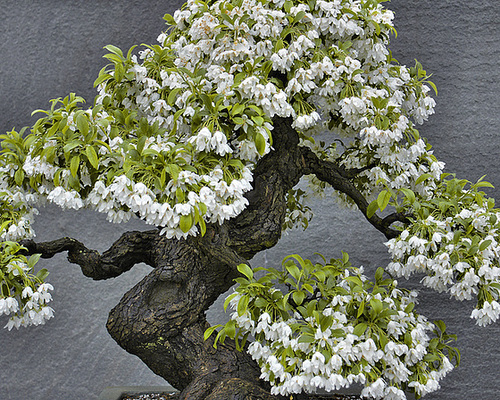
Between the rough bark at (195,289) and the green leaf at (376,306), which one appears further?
the rough bark at (195,289)

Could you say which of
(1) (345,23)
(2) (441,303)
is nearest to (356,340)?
(1) (345,23)

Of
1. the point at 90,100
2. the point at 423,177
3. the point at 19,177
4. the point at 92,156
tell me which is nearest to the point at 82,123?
the point at 92,156

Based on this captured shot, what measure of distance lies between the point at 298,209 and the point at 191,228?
94cm

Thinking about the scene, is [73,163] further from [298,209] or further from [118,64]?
[298,209]

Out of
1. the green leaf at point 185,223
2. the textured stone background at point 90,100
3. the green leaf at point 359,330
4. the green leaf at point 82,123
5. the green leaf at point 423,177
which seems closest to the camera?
the green leaf at point 185,223

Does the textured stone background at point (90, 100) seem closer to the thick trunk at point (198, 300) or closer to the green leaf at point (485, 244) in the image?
the thick trunk at point (198, 300)

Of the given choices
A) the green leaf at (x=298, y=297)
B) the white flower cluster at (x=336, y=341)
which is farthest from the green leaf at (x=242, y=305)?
the green leaf at (x=298, y=297)

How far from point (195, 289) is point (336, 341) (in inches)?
20.0

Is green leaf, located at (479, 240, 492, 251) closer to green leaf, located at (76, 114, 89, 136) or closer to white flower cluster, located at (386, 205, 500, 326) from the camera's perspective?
white flower cluster, located at (386, 205, 500, 326)

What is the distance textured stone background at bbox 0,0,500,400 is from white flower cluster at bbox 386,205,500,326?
41.3 inches

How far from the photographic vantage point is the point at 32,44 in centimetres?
264

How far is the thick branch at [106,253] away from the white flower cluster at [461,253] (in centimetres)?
78

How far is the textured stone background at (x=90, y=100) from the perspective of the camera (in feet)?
8.31

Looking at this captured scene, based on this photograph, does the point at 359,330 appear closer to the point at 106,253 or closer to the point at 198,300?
the point at 198,300
